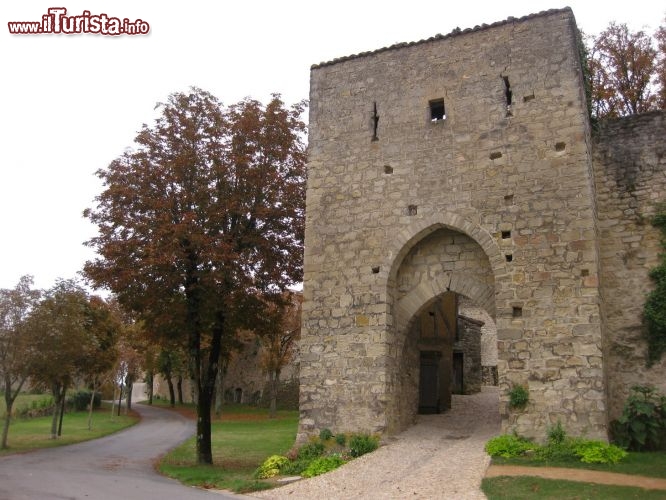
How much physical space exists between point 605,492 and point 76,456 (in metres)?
15.5

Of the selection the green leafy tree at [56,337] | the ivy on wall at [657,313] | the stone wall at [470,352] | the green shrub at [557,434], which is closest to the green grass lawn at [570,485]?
the green shrub at [557,434]

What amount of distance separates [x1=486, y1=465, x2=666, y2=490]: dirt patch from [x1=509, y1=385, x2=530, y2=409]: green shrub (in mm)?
1417

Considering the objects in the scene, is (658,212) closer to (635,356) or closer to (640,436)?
(635,356)

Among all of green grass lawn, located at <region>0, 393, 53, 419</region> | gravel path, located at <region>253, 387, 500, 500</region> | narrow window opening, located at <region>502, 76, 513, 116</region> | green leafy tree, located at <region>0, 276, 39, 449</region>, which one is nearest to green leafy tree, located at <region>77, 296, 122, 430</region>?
green leafy tree, located at <region>0, 276, 39, 449</region>

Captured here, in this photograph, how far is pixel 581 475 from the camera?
31.3 ft

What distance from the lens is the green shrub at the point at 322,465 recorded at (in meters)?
11.4

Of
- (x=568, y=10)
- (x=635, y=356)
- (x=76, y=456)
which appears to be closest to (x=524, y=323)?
(x=635, y=356)

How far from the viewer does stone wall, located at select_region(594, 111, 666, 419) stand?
41.0ft

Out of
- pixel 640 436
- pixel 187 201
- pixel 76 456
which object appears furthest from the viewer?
pixel 76 456

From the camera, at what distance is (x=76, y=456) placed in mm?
18516

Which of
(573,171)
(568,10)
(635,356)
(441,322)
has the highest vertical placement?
(568,10)

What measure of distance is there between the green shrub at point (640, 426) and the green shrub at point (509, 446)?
1.79 meters

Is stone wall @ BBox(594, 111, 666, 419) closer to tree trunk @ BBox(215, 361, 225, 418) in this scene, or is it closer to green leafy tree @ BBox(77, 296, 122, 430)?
green leafy tree @ BBox(77, 296, 122, 430)

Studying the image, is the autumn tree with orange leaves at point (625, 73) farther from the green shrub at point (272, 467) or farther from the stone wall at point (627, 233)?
the green shrub at point (272, 467)
